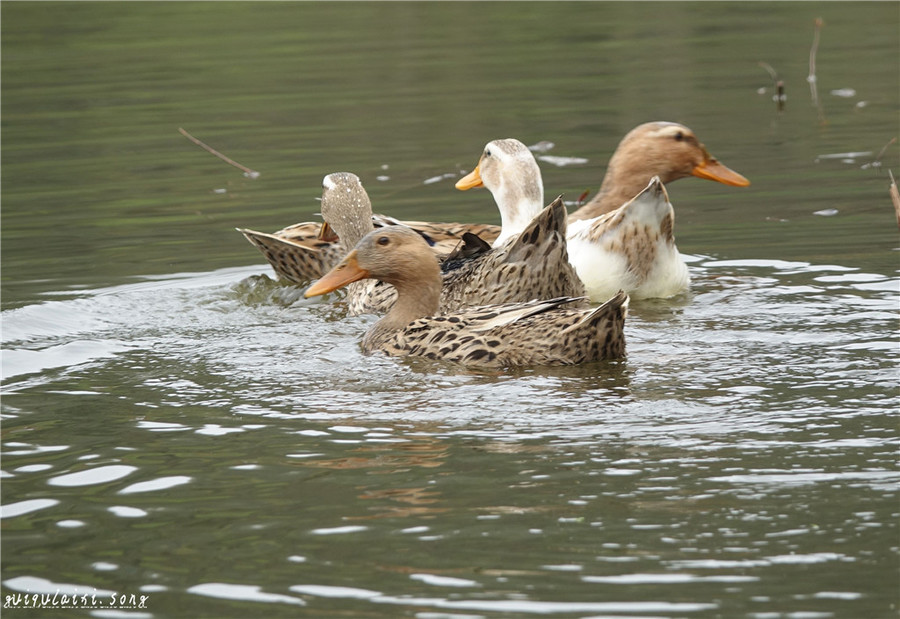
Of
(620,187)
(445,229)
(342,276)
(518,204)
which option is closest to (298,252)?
(445,229)

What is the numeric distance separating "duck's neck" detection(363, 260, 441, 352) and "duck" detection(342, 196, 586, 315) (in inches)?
4.9

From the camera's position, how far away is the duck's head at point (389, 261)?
8.02 metres

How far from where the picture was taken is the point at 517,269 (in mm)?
8211

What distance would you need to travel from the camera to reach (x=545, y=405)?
6410 mm

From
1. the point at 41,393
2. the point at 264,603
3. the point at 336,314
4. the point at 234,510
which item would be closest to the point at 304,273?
the point at 336,314

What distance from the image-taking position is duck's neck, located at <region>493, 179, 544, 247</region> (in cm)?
948

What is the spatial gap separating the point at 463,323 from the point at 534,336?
1.63ft

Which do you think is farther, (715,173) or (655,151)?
(715,173)

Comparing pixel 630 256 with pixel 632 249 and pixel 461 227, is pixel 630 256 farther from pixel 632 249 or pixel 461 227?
pixel 461 227

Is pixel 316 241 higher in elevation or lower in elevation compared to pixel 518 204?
lower

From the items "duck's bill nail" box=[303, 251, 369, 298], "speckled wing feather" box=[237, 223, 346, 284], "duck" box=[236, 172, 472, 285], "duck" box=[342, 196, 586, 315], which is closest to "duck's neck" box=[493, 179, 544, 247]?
"duck" box=[236, 172, 472, 285]

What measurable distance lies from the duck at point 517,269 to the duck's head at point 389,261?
14 centimetres

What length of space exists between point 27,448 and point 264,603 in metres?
2.19

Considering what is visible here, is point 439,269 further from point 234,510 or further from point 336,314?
point 234,510
